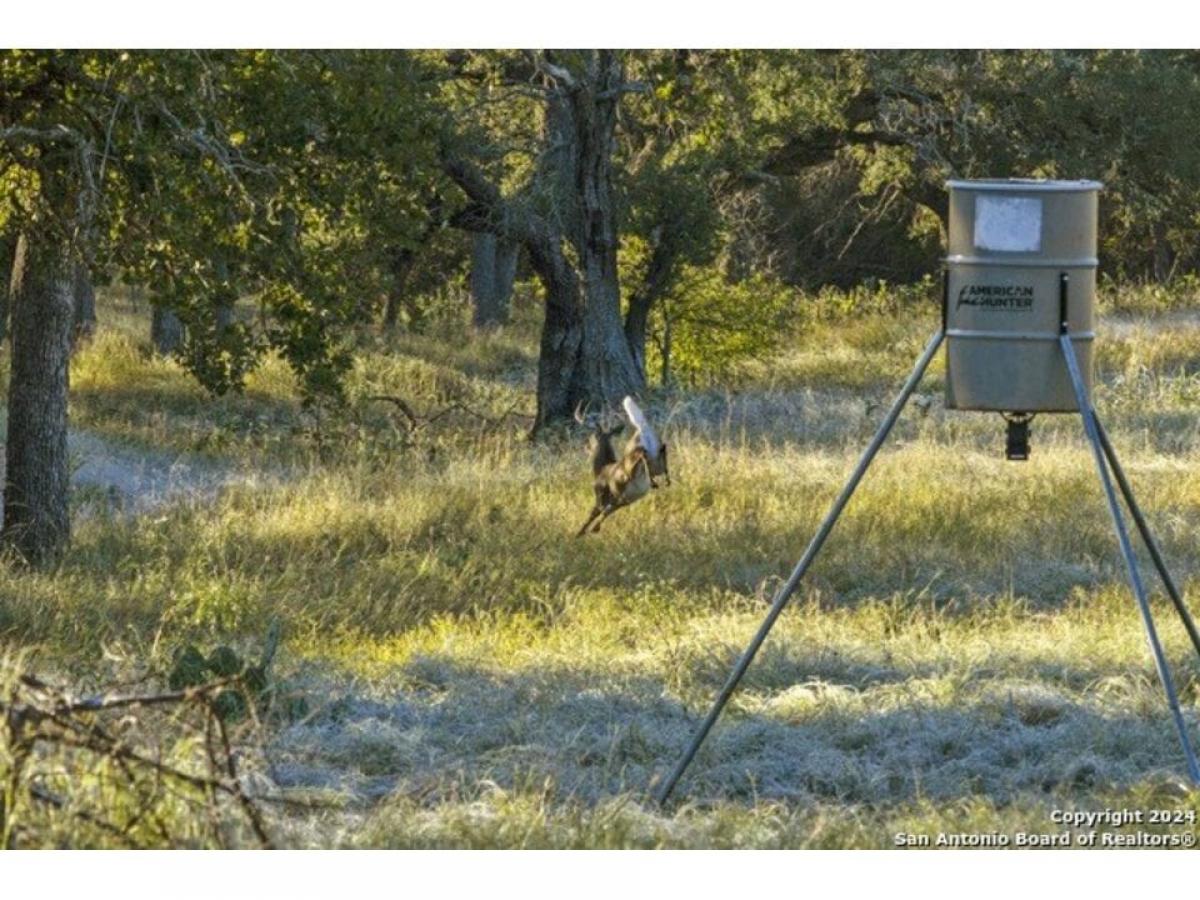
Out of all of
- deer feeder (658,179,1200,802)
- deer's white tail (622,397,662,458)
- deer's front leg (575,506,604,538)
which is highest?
deer feeder (658,179,1200,802)

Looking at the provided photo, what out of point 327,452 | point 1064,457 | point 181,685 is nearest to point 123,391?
point 327,452

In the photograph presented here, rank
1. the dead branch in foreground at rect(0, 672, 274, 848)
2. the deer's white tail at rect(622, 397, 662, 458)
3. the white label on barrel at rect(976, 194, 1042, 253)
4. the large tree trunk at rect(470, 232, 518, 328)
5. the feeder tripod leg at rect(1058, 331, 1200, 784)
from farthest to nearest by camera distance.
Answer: the large tree trunk at rect(470, 232, 518, 328) < the deer's white tail at rect(622, 397, 662, 458) < the white label on barrel at rect(976, 194, 1042, 253) < the feeder tripod leg at rect(1058, 331, 1200, 784) < the dead branch in foreground at rect(0, 672, 274, 848)

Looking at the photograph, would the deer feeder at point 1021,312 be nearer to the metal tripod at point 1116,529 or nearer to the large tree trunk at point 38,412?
the metal tripod at point 1116,529

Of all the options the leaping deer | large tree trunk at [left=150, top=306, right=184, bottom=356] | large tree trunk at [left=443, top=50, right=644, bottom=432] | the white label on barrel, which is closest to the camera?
the white label on barrel

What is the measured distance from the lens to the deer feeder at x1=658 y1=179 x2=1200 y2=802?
20.5 feet

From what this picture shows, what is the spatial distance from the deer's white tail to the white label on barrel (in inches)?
115

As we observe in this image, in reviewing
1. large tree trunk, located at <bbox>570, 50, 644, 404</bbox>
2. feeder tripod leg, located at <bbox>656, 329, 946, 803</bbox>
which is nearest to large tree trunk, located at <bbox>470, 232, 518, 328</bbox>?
large tree trunk, located at <bbox>570, 50, 644, 404</bbox>

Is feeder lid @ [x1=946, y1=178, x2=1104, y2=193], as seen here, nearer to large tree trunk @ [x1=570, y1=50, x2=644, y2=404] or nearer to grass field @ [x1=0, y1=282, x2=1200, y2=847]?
grass field @ [x1=0, y1=282, x2=1200, y2=847]

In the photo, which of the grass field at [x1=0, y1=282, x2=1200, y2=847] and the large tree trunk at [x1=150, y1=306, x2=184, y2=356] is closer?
the grass field at [x1=0, y1=282, x2=1200, y2=847]

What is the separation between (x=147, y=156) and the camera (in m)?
9.80

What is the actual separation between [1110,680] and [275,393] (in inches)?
642

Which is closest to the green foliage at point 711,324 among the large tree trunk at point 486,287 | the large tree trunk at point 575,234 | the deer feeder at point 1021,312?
the large tree trunk at point 575,234

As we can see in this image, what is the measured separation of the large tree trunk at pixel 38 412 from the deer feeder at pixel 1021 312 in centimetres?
688

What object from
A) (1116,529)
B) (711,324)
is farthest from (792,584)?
(711,324)
